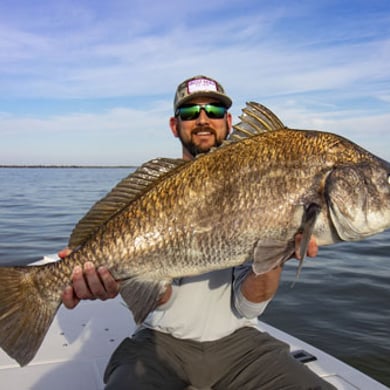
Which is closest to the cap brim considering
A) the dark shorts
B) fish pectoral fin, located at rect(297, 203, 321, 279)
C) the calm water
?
fish pectoral fin, located at rect(297, 203, 321, 279)

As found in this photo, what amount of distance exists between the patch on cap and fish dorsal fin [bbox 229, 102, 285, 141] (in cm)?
164

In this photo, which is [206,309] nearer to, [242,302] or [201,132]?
[242,302]

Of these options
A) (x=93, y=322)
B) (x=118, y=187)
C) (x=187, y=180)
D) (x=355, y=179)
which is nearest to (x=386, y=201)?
(x=355, y=179)

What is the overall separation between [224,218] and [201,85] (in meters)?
2.27

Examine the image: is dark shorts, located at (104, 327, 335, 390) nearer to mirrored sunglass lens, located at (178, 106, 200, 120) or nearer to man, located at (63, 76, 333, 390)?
man, located at (63, 76, 333, 390)

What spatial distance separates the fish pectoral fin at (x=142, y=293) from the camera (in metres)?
3.18

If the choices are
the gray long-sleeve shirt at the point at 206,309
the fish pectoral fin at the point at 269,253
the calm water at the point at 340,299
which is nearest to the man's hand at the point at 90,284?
the gray long-sleeve shirt at the point at 206,309

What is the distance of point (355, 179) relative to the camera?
9.95 ft

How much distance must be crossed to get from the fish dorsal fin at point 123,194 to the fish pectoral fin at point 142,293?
47 centimetres

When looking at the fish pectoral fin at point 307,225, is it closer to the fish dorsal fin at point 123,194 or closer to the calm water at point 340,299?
the fish dorsal fin at point 123,194

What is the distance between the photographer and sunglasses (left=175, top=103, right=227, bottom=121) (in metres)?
4.79

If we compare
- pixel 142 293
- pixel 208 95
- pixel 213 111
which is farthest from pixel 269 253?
pixel 208 95

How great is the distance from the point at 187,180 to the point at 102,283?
939 millimetres

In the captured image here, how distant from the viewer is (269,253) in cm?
298
